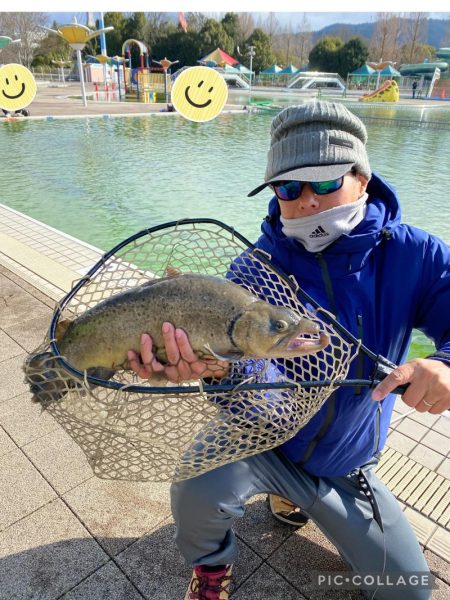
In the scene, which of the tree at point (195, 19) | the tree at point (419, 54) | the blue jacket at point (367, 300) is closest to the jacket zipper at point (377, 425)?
the blue jacket at point (367, 300)

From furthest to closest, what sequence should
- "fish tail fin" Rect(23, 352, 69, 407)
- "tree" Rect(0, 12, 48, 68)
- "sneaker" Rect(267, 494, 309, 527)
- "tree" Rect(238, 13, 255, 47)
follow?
"tree" Rect(238, 13, 255, 47), "tree" Rect(0, 12, 48, 68), "sneaker" Rect(267, 494, 309, 527), "fish tail fin" Rect(23, 352, 69, 407)

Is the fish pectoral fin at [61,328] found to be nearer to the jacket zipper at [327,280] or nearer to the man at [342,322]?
the man at [342,322]

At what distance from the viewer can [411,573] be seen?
2.07 m

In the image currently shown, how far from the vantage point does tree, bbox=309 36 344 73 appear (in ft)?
208

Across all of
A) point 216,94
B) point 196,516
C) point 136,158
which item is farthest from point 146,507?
point 136,158

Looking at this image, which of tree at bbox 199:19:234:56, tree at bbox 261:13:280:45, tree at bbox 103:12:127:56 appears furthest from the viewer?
tree at bbox 261:13:280:45

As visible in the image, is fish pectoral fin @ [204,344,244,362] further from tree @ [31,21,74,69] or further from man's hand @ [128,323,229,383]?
tree @ [31,21,74,69]

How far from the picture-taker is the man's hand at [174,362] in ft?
5.94

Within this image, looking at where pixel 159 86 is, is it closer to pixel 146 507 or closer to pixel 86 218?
pixel 86 218

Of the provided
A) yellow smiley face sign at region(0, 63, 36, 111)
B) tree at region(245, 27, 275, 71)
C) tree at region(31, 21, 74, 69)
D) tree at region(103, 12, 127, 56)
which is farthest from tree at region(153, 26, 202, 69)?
yellow smiley face sign at region(0, 63, 36, 111)

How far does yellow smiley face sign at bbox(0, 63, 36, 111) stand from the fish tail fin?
617 cm

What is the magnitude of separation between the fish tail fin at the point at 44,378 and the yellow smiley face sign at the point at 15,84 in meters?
6.17

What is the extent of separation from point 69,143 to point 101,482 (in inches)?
733

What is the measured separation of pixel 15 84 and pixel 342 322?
6.86 meters
